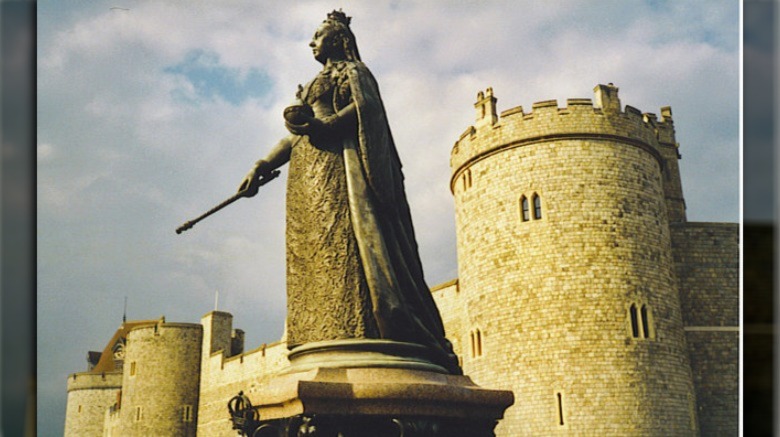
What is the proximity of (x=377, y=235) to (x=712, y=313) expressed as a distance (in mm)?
17704

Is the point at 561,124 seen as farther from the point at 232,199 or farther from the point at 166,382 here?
the point at 166,382

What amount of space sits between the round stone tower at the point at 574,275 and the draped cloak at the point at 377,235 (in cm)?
1350

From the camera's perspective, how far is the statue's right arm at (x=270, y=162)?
466cm

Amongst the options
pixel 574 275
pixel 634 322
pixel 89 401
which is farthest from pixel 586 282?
pixel 89 401

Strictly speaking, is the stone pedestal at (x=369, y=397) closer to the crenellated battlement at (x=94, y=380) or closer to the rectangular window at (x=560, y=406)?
the rectangular window at (x=560, y=406)

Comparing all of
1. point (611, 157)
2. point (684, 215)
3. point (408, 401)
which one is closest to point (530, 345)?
point (611, 157)

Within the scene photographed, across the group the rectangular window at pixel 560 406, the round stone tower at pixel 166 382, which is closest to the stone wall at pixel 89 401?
the round stone tower at pixel 166 382

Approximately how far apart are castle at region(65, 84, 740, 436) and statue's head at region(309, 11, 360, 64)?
1369cm

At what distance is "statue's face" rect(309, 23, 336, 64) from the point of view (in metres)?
4.65

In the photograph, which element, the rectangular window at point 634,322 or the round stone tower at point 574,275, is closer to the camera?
Result: the round stone tower at point 574,275

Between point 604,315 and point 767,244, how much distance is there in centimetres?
1308

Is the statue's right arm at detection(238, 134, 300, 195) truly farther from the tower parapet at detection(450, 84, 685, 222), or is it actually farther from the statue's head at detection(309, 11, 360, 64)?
the tower parapet at detection(450, 84, 685, 222)

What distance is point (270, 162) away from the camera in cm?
470

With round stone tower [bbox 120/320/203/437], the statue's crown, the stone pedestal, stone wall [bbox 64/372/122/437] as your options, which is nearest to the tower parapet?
the statue's crown
